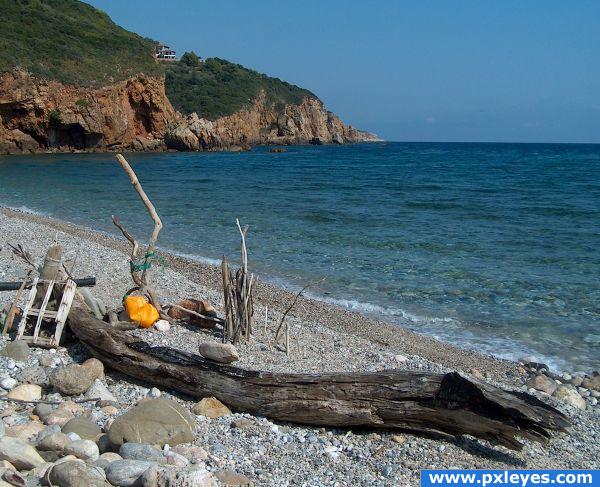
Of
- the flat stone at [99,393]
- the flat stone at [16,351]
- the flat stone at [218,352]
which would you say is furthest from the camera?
the flat stone at [16,351]

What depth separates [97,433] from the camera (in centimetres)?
458

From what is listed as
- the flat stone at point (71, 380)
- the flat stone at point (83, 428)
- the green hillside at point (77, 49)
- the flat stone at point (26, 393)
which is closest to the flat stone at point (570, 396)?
the flat stone at point (83, 428)

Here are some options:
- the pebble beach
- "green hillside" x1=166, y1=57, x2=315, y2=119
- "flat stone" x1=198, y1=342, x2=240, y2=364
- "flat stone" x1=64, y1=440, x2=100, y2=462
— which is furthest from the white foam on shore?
"green hillside" x1=166, y1=57, x2=315, y2=119

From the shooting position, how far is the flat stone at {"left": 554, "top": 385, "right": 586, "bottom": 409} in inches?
256

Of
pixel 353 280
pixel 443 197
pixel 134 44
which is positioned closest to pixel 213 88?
pixel 134 44

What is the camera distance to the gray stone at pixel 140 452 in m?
4.21

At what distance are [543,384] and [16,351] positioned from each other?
5694mm

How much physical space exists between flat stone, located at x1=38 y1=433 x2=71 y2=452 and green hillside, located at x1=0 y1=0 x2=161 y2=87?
175ft

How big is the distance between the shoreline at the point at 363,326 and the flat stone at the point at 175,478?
14.7 ft

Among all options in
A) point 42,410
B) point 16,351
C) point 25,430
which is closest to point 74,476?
point 25,430

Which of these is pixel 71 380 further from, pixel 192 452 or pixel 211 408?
pixel 192 452

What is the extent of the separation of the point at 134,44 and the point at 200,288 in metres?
65.6

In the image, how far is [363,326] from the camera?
912 cm

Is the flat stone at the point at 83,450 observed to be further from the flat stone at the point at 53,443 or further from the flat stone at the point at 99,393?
the flat stone at the point at 99,393
